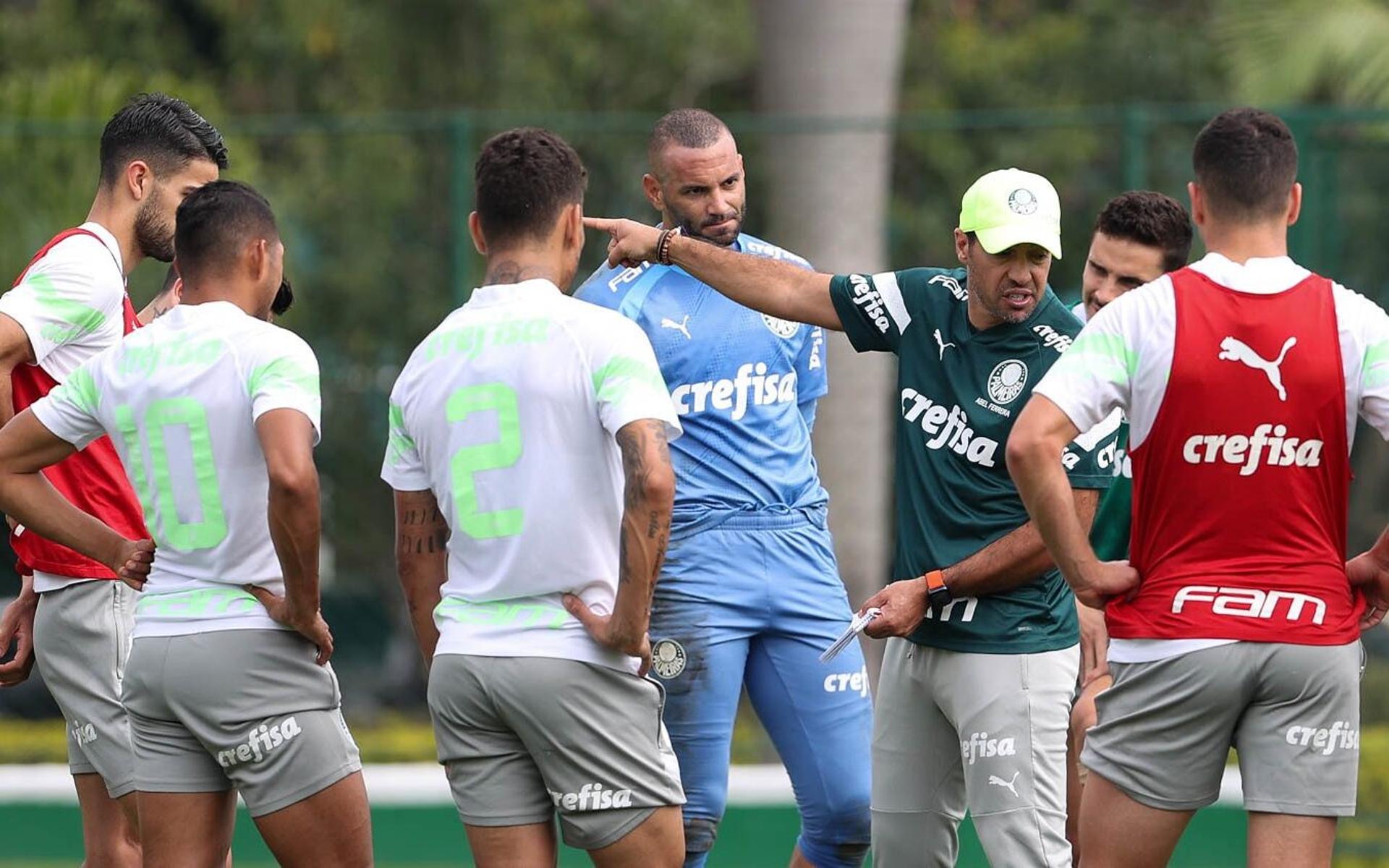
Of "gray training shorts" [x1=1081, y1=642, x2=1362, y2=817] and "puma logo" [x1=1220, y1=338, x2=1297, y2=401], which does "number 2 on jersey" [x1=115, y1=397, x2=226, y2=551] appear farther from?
"puma logo" [x1=1220, y1=338, x2=1297, y2=401]

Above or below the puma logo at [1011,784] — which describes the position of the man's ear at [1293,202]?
above

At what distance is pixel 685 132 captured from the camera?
573 cm

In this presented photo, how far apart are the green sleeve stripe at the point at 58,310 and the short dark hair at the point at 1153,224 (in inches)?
116

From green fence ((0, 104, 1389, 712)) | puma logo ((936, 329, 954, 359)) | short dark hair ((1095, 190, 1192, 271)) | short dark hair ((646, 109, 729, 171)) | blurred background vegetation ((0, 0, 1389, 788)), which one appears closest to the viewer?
puma logo ((936, 329, 954, 359))

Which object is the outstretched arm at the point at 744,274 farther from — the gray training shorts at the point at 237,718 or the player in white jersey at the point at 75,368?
the gray training shorts at the point at 237,718

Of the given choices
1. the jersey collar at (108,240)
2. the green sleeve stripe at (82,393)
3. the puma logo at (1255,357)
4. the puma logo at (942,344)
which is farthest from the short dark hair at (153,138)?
the puma logo at (1255,357)

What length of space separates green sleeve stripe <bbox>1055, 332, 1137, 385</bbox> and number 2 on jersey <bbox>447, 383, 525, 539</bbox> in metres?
1.29

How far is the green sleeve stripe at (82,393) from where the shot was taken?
4.60 metres

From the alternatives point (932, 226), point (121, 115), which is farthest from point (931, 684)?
point (932, 226)

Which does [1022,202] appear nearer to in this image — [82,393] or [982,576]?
[982,576]

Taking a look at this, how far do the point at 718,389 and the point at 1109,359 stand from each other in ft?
5.25

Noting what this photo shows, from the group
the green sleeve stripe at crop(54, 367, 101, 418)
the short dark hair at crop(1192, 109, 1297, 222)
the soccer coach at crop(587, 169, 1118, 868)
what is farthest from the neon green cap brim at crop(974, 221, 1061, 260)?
the green sleeve stripe at crop(54, 367, 101, 418)

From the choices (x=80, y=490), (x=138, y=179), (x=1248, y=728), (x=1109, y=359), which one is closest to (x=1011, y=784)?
(x=1248, y=728)

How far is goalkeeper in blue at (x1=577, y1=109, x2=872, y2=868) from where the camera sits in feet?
18.4
